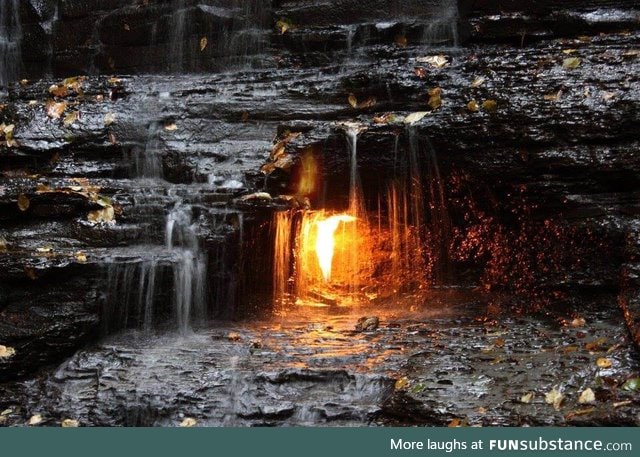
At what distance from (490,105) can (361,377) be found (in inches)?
130

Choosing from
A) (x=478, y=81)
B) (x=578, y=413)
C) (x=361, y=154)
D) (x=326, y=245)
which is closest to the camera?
(x=578, y=413)

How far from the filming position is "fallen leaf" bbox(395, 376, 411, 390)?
5105mm

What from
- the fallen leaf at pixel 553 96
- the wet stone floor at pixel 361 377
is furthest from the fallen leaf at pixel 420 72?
the wet stone floor at pixel 361 377

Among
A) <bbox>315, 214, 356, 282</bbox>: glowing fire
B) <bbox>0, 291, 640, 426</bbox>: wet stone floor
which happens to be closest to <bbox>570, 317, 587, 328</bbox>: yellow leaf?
<bbox>0, 291, 640, 426</bbox>: wet stone floor

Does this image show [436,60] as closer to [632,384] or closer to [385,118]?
[385,118]

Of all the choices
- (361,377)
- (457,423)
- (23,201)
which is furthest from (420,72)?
(23,201)

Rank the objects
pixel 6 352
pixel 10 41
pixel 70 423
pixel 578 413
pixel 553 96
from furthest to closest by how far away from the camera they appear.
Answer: pixel 10 41, pixel 553 96, pixel 6 352, pixel 70 423, pixel 578 413

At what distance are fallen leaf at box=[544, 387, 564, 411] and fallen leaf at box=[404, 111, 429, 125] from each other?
3222 millimetres

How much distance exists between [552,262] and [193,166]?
390 cm

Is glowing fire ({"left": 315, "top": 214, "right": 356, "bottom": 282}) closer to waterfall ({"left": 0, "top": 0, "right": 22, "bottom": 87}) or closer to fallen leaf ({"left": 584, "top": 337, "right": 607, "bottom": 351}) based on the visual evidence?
fallen leaf ({"left": 584, "top": 337, "right": 607, "bottom": 351})

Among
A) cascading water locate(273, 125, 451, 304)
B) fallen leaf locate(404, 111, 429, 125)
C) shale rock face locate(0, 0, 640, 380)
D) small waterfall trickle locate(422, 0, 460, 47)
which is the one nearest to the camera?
shale rock face locate(0, 0, 640, 380)

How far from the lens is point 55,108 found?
26.1ft

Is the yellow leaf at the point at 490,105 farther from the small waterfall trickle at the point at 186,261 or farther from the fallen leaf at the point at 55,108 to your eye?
the fallen leaf at the point at 55,108

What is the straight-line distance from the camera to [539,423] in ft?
14.8
